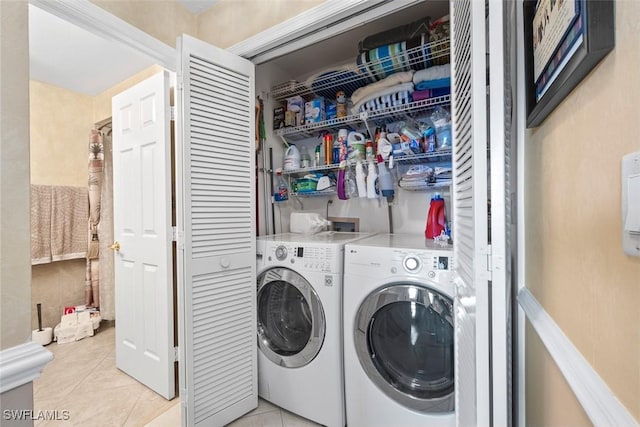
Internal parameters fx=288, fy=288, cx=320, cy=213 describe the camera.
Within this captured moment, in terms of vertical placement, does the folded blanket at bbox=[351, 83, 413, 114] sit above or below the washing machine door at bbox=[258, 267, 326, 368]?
above

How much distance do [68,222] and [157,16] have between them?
99.7 inches

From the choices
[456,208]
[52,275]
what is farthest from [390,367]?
[52,275]

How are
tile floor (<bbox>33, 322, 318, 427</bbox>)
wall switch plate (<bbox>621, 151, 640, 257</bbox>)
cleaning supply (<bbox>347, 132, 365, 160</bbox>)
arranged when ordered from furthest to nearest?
cleaning supply (<bbox>347, 132, 365, 160</bbox>)
tile floor (<bbox>33, 322, 318, 427</bbox>)
wall switch plate (<bbox>621, 151, 640, 257</bbox>)

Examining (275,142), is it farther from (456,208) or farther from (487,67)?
(487,67)

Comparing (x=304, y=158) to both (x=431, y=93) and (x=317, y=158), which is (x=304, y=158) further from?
(x=431, y=93)

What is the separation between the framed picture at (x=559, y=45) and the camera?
0.46 meters

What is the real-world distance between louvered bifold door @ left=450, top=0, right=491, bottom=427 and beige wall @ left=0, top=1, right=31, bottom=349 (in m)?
1.21

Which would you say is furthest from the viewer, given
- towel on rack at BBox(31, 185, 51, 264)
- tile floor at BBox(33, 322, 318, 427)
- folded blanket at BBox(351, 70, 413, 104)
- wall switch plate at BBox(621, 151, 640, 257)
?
towel on rack at BBox(31, 185, 51, 264)

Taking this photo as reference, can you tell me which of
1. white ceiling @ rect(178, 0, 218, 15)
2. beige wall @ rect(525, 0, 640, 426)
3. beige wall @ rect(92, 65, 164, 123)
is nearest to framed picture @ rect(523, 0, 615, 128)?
beige wall @ rect(525, 0, 640, 426)

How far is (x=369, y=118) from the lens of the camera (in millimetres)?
1986

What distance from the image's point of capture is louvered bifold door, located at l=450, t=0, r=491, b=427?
0.76 meters

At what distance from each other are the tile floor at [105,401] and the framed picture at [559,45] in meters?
1.87

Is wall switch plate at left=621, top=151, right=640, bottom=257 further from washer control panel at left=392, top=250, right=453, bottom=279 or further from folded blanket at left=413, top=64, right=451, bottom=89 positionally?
folded blanket at left=413, top=64, right=451, bottom=89

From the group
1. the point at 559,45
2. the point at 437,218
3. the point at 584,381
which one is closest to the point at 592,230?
the point at 584,381
